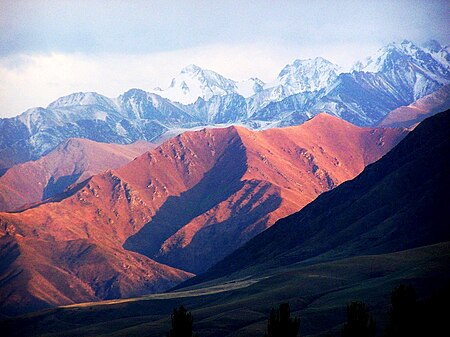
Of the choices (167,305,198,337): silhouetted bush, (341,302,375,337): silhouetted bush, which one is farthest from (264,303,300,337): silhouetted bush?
(167,305,198,337): silhouetted bush

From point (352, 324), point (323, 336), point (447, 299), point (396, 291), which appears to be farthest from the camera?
point (323, 336)

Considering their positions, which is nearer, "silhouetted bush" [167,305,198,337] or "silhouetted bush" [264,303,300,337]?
"silhouetted bush" [264,303,300,337]

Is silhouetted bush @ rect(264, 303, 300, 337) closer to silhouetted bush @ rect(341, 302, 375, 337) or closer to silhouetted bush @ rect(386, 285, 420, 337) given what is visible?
silhouetted bush @ rect(341, 302, 375, 337)

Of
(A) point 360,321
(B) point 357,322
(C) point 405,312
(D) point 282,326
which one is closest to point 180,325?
(D) point 282,326

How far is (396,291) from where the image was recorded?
11506cm

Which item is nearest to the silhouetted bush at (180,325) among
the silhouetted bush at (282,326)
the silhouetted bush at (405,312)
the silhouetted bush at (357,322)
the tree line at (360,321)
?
the tree line at (360,321)

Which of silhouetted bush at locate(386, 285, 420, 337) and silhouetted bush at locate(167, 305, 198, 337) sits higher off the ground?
silhouetted bush at locate(167, 305, 198, 337)

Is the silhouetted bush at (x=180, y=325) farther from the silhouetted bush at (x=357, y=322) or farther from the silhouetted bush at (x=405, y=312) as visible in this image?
the silhouetted bush at (x=405, y=312)

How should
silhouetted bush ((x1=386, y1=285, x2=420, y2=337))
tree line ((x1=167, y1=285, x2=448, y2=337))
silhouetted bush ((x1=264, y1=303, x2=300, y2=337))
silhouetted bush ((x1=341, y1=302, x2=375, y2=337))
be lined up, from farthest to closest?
silhouetted bush ((x1=386, y1=285, x2=420, y2=337))
silhouetted bush ((x1=264, y1=303, x2=300, y2=337))
tree line ((x1=167, y1=285, x2=448, y2=337))
silhouetted bush ((x1=341, y1=302, x2=375, y2=337))

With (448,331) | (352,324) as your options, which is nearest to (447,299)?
(448,331)

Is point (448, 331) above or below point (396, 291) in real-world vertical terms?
below

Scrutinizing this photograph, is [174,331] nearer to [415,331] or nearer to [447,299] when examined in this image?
[415,331]

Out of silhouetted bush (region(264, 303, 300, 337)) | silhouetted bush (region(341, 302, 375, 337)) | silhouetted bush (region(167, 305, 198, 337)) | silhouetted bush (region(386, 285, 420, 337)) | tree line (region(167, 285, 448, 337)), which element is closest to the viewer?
silhouetted bush (region(341, 302, 375, 337))

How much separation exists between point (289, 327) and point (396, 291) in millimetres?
19158
